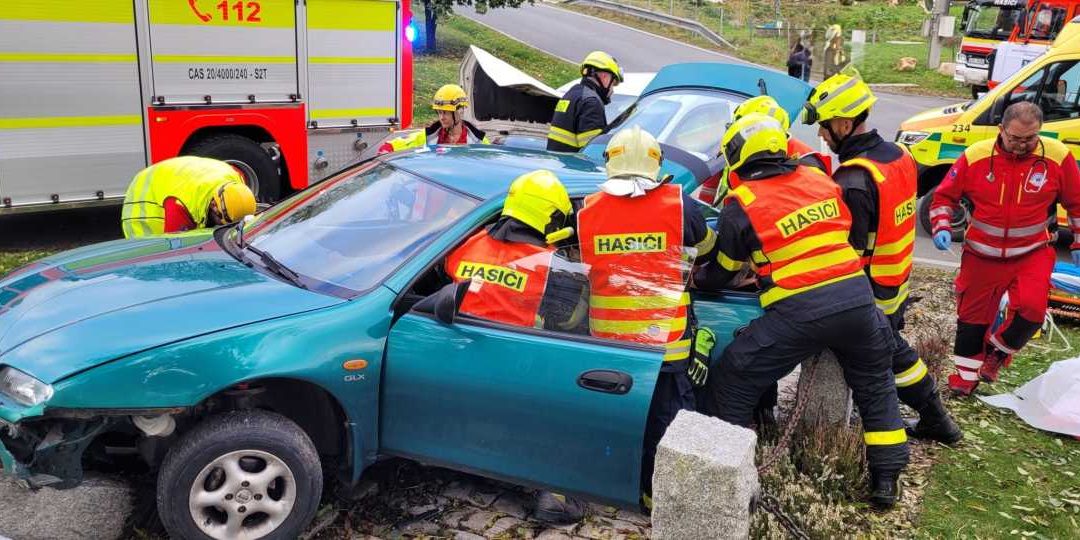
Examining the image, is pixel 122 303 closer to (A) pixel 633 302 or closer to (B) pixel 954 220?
(A) pixel 633 302

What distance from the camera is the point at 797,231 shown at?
12.6ft

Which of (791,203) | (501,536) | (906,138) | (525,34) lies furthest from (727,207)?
(525,34)

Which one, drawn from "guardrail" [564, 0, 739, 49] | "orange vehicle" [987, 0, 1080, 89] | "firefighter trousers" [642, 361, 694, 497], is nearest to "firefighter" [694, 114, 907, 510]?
"firefighter trousers" [642, 361, 694, 497]

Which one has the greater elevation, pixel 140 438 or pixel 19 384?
pixel 19 384

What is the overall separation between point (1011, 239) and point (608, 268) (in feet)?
9.81

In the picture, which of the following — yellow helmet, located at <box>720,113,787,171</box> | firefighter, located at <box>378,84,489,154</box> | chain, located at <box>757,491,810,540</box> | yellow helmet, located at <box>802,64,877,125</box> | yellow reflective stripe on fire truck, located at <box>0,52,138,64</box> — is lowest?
chain, located at <box>757,491,810,540</box>

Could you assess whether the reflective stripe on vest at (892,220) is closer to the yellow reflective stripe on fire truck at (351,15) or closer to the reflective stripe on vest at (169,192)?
the reflective stripe on vest at (169,192)

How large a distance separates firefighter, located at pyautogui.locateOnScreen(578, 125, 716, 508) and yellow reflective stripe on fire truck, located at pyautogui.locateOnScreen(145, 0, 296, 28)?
5.90 meters

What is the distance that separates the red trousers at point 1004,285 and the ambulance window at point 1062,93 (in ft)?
14.3

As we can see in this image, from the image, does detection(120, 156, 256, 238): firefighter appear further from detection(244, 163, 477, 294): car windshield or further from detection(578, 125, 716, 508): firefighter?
detection(578, 125, 716, 508): firefighter

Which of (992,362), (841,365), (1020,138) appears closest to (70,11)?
(841,365)

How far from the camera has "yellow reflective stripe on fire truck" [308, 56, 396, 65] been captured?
9266 mm

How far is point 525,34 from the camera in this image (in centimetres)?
3209

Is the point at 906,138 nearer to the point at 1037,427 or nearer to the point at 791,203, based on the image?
the point at 1037,427
